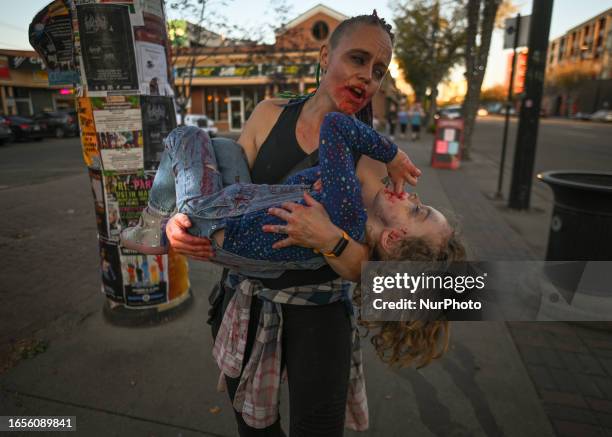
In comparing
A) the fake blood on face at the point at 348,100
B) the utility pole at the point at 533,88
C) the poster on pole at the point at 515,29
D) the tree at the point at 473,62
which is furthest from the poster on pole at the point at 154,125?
the tree at the point at 473,62

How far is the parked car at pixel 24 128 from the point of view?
20.5 m

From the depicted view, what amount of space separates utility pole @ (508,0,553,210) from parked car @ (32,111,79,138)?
78.0ft

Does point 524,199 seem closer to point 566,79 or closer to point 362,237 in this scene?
point 362,237

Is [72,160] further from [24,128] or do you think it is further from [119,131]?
[119,131]

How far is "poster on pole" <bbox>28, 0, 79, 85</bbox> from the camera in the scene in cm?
277

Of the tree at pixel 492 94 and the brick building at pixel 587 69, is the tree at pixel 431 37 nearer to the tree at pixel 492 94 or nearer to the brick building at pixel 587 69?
the brick building at pixel 587 69

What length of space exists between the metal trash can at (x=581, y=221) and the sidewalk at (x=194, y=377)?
68 centimetres

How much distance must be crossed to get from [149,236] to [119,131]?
1564 millimetres

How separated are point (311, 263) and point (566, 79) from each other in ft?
237

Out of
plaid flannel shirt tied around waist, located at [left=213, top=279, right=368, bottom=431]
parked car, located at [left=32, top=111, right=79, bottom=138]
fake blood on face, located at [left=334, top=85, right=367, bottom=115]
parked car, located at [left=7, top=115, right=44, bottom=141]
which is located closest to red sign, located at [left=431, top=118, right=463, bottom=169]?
fake blood on face, located at [left=334, top=85, right=367, bottom=115]

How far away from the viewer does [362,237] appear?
148 centimetres

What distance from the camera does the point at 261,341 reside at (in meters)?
1.66

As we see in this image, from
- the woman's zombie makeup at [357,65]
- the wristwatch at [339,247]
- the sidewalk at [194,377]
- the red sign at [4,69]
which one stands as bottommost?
the sidewalk at [194,377]

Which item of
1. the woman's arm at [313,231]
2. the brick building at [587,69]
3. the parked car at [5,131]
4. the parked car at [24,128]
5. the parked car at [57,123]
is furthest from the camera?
the brick building at [587,69]
